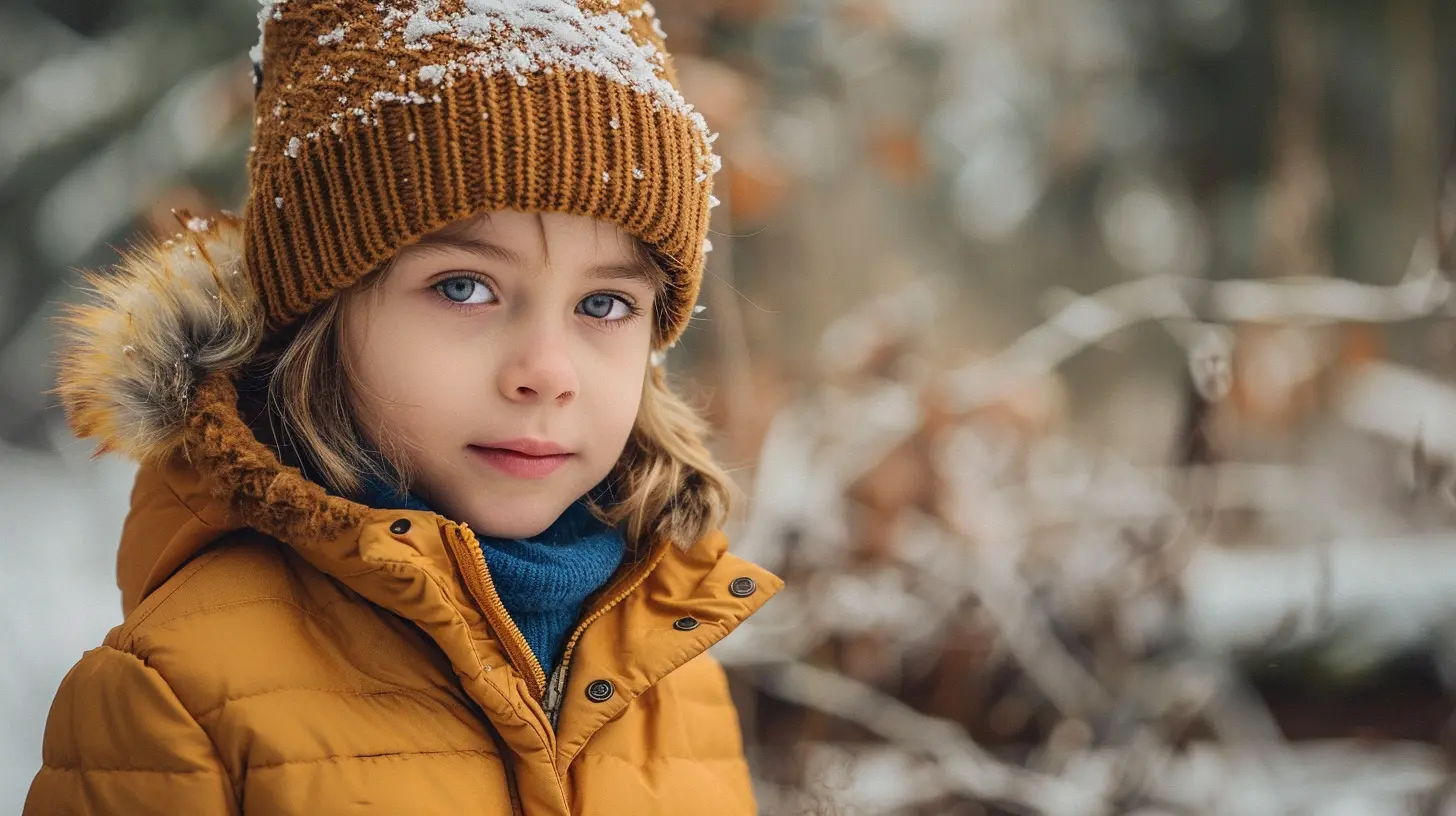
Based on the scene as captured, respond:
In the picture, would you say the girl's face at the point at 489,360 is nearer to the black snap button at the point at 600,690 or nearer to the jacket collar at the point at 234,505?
the jacket collar at the point at 234,505

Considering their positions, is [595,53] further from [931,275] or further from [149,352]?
[931,275]

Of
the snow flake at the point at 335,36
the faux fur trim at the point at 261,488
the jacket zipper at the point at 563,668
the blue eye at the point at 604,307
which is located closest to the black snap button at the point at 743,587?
the jacket zipper at the point at 563,668

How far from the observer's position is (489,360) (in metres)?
1.12

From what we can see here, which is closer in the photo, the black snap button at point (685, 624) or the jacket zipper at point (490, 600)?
the jacket zipper at point (490, 600)

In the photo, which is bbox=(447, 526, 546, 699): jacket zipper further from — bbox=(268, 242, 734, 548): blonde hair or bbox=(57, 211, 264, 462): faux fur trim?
bbox=(57, 211, 264, 462): faux fur trim

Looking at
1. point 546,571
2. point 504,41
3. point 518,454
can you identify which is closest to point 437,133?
point 504,41

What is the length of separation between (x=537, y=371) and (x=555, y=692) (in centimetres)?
37

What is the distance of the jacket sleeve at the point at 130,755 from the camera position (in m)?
0.98

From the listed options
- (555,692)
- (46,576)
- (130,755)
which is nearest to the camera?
(130,755)

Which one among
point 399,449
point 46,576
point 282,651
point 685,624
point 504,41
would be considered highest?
point 504,41

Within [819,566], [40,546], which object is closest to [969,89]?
[819,566]

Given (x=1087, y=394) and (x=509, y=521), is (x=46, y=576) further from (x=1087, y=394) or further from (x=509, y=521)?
(x=1087, y=394)

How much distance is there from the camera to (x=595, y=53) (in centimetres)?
119

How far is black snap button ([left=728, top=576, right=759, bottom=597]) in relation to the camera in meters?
1.34
